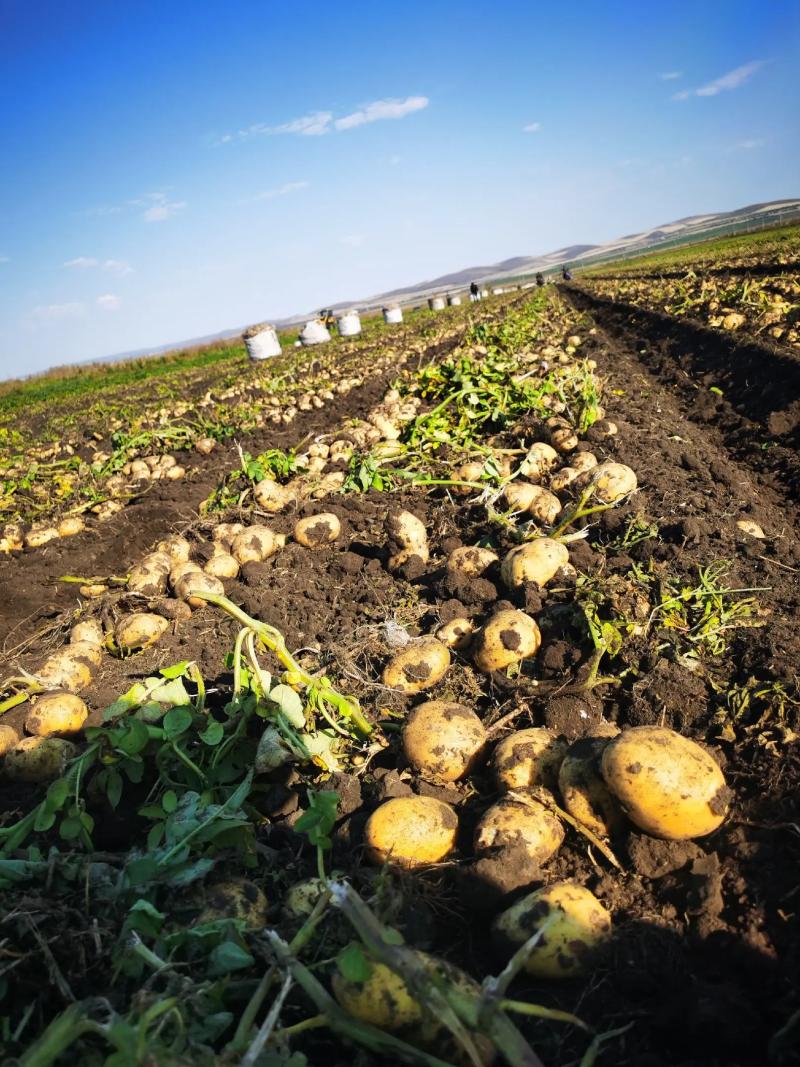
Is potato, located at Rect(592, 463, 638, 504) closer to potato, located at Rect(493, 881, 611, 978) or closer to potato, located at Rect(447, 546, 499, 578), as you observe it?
potato, located at Rect(447, 546, 499, 578)

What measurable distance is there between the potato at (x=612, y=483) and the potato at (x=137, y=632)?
2961 mm

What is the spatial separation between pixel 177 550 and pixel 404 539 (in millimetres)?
1822

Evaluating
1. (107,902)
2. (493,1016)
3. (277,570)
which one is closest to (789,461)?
(277,570)

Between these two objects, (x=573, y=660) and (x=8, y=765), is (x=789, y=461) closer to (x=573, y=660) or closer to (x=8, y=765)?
(x=573, y=660)

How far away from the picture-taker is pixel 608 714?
278 centimetres

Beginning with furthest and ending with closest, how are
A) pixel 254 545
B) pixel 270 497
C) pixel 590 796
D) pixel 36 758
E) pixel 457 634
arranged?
pixel 270 497, pixel 254 545, pixel 457 634, pixel 36 758, pixel 590 796

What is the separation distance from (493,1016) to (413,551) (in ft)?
9.88

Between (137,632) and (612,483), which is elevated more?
(612,483)

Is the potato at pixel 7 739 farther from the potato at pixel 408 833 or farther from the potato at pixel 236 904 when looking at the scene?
the potato at pixel 408 833

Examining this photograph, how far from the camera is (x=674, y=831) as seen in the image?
207cm

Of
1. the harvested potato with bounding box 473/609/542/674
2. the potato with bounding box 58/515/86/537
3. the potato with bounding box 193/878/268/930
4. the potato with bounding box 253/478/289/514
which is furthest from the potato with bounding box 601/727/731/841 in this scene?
the potato with bounding box 58/515/86/537

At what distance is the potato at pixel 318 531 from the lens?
15.6 ft

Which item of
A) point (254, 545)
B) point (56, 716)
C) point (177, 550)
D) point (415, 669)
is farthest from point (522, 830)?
point (177, 550)

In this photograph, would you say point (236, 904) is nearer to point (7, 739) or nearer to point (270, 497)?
point (7, 739)
